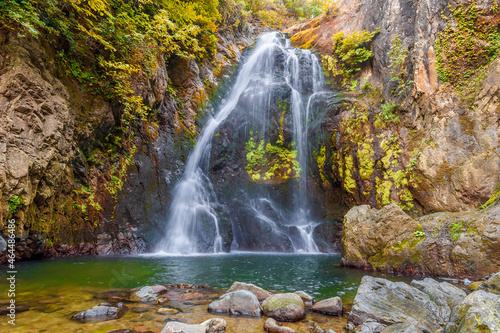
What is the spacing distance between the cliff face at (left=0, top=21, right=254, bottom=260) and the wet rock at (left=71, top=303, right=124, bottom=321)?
389cm

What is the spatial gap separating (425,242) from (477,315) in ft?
18.0

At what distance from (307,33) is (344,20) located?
3274mm

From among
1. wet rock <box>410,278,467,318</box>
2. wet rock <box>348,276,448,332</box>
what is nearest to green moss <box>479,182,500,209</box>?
wet rock <box>410,278,467,318</box>

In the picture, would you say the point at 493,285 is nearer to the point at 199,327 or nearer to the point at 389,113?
the point at 199,327

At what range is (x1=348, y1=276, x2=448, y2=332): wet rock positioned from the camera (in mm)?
3643

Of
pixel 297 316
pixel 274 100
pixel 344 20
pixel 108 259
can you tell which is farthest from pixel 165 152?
pixel 344 20

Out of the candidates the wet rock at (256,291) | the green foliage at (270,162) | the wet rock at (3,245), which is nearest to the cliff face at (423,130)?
the green foliage at (270,162)

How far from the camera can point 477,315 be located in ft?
Answer: 7.28

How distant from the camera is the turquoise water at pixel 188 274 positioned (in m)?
5.32

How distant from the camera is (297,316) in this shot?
12.5 ft

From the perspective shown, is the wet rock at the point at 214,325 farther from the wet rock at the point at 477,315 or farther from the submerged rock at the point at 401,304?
the wet rock at the point at 477,315

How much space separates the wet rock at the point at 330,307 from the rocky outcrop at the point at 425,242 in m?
3.71

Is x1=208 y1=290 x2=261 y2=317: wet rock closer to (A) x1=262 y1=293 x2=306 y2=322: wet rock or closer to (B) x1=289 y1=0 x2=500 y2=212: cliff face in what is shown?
(A) x1=262 y1=293 x2=306 y2=322: wet rock

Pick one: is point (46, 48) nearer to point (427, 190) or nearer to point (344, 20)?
point (427, 190)
